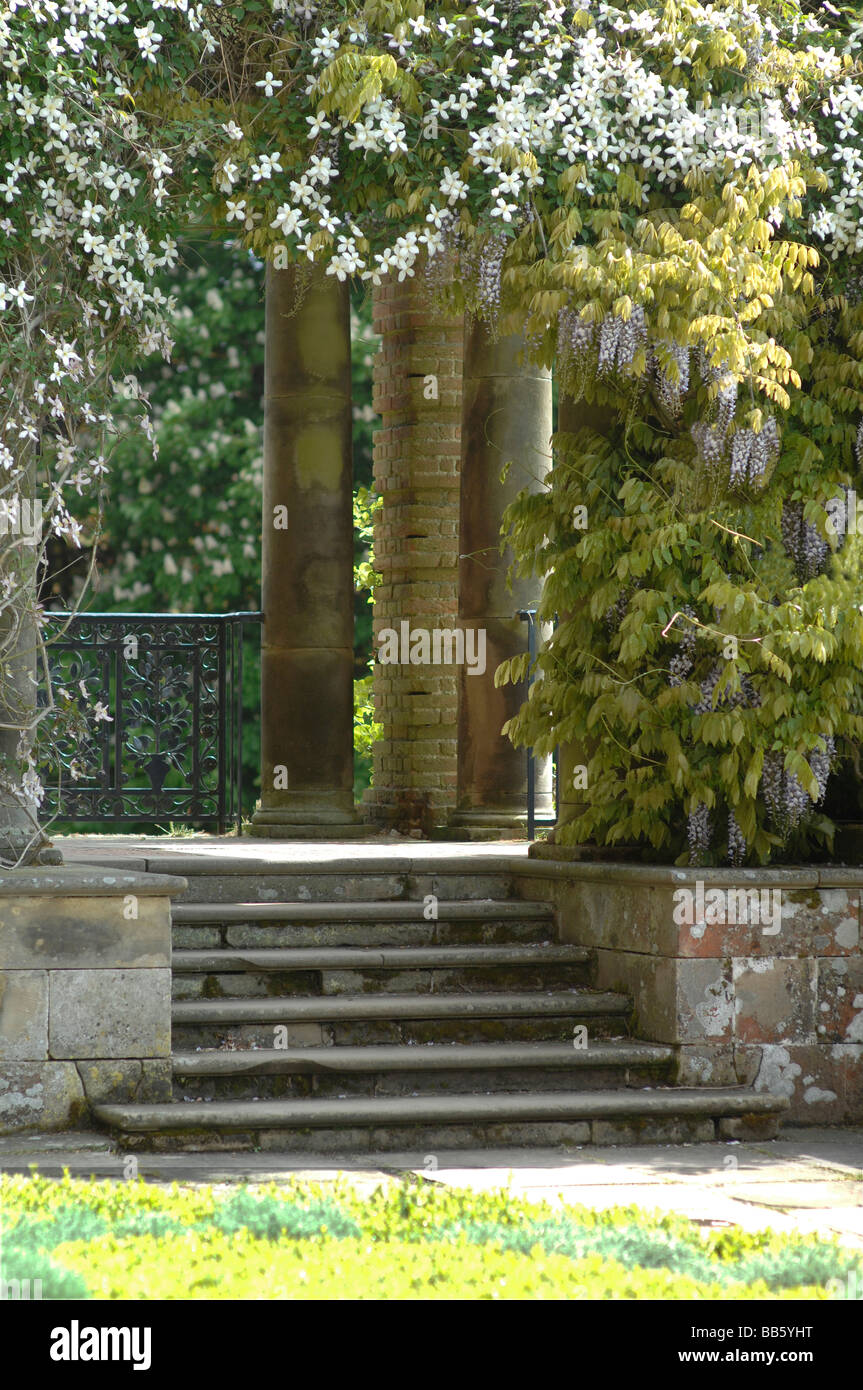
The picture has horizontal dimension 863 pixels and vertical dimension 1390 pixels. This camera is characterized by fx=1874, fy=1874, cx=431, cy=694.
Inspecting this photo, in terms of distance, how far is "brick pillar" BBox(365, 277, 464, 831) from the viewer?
1204 centimetres

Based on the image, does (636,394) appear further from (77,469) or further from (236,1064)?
(236,1064)

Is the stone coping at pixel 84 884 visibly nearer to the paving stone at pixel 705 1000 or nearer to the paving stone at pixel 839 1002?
the paving stone at pixel 705 1000

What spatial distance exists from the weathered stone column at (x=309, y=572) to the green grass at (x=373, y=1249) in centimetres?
549

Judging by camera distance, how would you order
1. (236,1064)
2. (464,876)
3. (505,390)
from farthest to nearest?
(505,390)
(464,876)
(236,1064)

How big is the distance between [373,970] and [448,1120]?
1085 millimetres

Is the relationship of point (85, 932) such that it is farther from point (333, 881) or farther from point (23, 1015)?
point (333, 881)

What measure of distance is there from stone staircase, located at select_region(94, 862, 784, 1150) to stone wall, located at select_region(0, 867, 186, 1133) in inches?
6.2

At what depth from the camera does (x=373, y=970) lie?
718 cm

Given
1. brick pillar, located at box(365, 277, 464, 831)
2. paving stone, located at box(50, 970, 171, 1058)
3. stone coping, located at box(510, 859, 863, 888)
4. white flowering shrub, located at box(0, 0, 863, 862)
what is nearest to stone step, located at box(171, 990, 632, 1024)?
paving stone, located at box(50, 970, 171, 1058)

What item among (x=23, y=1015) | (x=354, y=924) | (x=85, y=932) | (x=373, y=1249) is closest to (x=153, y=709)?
(x=354, y=924)
